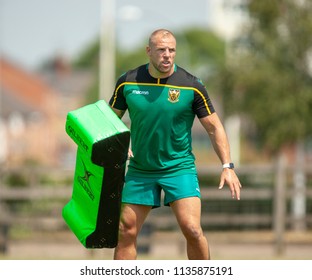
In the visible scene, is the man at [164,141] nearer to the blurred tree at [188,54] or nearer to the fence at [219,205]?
the fence at [219,205]

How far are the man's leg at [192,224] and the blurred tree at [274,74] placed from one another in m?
18.4

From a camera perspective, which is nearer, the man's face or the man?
the man's face

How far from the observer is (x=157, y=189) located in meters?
9.12

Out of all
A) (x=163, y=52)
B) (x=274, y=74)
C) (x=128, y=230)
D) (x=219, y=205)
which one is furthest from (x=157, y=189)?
(x=274, y=74)

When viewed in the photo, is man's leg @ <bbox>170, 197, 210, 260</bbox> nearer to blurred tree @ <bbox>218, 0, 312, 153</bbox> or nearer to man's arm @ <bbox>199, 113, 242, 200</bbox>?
man's arm @ <bbox>199, 113, 242, 200</bbox>

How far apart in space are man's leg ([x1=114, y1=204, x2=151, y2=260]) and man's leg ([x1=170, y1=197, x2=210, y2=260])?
1.06 ft

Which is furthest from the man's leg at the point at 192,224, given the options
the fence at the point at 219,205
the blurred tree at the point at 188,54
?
the blurred tree at the point at 188,54

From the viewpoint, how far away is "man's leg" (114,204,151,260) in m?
9.01

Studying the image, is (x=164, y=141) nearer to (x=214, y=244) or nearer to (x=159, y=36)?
(x=159, y=36)

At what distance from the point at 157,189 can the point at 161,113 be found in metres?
0.69

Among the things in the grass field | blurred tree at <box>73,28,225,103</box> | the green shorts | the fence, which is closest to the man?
the green shorts

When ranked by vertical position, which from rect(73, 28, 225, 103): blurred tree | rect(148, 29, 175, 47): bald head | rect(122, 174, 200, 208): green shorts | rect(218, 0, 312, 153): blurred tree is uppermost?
rect(73, 28, 225, 103): blurred tree

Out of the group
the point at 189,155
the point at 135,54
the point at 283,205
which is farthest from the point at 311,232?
the point at 135,54

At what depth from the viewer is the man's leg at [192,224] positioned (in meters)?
8.88
